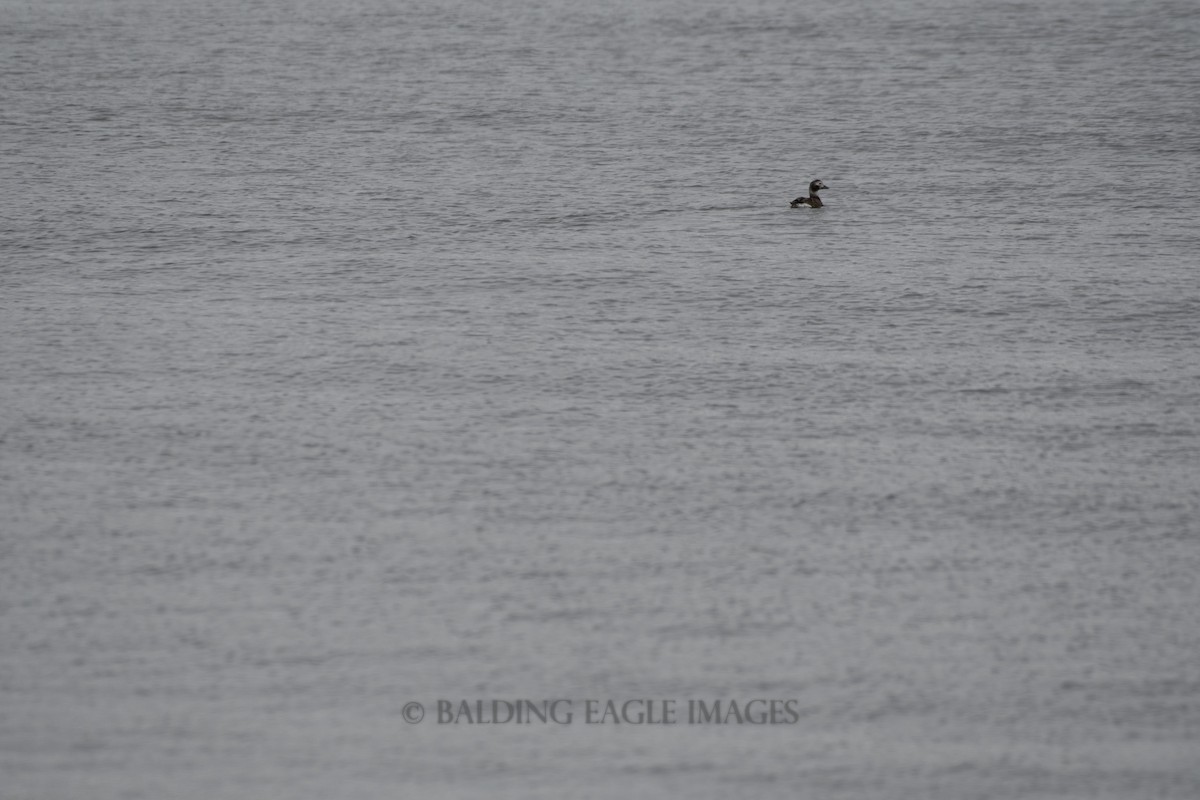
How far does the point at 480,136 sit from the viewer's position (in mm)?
51688

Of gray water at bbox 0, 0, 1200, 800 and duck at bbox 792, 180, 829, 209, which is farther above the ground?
duck at bbox 792, 180, 829, 209

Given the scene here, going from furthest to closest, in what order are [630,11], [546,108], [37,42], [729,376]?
[630,11]
[37,42]
[546,108]
[729,376]

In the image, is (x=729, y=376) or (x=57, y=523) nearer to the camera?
(x=57, y=523)

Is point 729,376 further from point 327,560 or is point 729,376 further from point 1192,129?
point 1192,129

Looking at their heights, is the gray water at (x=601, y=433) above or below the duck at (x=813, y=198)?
below

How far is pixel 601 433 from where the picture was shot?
32.2m

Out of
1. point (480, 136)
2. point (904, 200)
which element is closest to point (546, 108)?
point (480, 136)

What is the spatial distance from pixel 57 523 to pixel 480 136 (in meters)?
26.2

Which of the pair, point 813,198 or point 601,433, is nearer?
point 601,433

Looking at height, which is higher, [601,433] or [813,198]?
[813,198]

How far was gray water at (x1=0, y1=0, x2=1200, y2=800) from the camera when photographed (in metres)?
23.5

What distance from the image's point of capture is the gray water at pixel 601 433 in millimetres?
23547

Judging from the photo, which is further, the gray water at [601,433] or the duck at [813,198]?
the duck at [813,198]

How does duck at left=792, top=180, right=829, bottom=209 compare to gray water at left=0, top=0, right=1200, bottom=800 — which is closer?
gray water at left=0, top=0, right=1200, bottom=800
